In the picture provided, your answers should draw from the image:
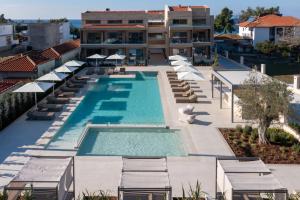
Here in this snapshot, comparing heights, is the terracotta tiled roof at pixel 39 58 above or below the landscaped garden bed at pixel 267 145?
Answer: above

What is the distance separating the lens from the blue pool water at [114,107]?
68.2 feet

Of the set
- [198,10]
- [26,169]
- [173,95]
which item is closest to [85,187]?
[26,169]

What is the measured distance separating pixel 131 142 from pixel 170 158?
3083 mm

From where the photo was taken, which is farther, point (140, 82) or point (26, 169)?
point (140, 82)

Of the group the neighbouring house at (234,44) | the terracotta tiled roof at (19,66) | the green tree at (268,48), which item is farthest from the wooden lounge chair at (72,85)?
the neighbouring house at (234,44)

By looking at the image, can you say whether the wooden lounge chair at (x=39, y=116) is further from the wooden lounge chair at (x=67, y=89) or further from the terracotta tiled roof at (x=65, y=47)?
the terracotta tiled roof at (x=65, y=47)

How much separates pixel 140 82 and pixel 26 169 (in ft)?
84.6

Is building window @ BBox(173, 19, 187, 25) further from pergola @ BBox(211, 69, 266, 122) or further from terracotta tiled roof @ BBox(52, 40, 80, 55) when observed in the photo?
pergola @ BBox(211, 69, 266, 122)

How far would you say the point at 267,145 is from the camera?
59.0ft

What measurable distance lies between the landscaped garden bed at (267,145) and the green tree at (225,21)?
221 ft

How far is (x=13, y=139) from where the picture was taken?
1898 centimetres

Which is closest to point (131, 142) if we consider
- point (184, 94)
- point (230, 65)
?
point (184, 94)

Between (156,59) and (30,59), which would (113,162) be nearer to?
(30,59)

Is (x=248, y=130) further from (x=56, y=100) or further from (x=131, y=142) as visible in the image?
(x=56, y=100)
